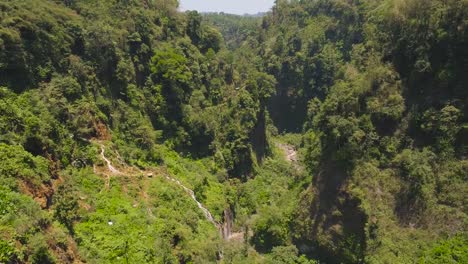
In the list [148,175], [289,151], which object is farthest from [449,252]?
[289,151]

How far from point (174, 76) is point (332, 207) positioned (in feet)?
73.1

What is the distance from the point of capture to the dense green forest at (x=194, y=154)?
78.0 feet

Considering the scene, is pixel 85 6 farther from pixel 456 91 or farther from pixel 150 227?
pixel 456 91

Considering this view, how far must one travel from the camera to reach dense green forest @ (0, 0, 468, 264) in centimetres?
2378

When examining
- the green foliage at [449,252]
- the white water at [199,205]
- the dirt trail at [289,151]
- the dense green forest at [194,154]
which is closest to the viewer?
the dense green forest at [194,154]

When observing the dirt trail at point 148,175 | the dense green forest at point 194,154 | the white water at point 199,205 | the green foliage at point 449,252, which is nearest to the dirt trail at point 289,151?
the dense green forest at point 194,154

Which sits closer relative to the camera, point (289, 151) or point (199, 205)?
point (199, 205)

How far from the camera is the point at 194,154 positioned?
4362 cm

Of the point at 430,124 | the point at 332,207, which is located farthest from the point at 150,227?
the point at 430,124

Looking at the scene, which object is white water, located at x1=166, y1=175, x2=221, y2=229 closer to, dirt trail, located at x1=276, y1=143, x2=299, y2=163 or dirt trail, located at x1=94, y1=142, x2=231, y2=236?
dirt trail, located at x1=94, y1=142, x2=231, y2=236

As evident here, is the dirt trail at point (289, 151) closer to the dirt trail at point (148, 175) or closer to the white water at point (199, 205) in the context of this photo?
the dirt trail at point (148, 175)

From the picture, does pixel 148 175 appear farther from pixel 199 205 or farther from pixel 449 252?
pixel 449 252

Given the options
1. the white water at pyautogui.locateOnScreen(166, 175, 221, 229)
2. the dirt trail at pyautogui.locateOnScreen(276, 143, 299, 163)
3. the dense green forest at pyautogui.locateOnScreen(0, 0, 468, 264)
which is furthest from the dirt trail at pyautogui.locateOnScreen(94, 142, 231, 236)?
the dirt trail at pyautogui.locateOnScreen(276, 143, 299, 163)

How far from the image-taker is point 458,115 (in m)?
31.2
